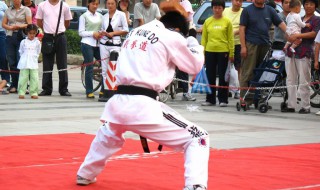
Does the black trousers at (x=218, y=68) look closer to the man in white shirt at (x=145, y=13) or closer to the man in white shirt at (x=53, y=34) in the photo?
the man in white shirt at (x=145, y=13)

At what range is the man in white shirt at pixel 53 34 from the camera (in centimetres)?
1769

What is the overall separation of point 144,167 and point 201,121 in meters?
4.73

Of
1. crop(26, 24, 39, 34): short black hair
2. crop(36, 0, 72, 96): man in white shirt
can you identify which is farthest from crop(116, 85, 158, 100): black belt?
crop(36, 0, 72, 96): man in white shirt

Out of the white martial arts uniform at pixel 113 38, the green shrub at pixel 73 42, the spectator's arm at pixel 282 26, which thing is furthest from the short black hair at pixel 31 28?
the green shrub at pixel 73 42

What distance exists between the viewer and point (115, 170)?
876cm

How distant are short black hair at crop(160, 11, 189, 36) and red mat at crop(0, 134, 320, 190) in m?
1.44

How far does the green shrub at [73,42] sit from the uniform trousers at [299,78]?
626 inches

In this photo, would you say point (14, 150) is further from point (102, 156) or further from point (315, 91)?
point (315, 91)

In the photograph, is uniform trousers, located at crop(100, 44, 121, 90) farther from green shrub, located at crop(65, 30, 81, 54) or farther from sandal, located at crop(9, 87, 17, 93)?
green shrub, located at crop(65, 30, 81, 54)

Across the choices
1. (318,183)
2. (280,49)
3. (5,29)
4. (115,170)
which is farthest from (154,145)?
(5,29)

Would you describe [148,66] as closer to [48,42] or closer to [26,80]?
[26,80]

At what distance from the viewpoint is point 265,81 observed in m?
15.4

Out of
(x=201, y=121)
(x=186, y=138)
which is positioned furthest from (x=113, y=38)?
(x=186, y=138)

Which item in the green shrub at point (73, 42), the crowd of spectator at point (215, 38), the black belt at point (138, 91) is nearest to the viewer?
the black belt at point (138, 91)
